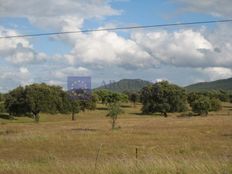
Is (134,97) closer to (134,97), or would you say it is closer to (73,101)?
(134,97)

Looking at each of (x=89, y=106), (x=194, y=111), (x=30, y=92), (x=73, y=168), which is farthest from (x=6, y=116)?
(x=73, y=168)

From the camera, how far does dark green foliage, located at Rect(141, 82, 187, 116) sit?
115 metres

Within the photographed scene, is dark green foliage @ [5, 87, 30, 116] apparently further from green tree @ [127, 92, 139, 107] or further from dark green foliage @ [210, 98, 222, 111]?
green tree @ [127, 92, 139, 107]

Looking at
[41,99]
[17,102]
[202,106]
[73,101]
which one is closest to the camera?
[41,99]

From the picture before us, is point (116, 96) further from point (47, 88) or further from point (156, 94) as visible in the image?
point (47, 88)

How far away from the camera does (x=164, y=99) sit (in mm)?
114938

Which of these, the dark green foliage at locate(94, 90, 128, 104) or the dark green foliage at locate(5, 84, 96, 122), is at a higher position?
the dark green foliage at locate(94, 90, 128, 104)

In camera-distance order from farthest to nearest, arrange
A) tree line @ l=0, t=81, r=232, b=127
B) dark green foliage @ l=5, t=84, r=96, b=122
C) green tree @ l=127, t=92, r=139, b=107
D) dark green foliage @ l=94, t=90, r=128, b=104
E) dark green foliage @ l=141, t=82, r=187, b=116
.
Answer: green tree @ l=127, t=92, r=139, b=107 → dark green foliage @ l=94, t=90, r=128, b=104 → dark green foliage @ l=141, t=82, r=187, b=116 → tree line @ l=0, t=81, r=232, b=127 → dark green foliage @ l=5, t=84, r=96, b=122

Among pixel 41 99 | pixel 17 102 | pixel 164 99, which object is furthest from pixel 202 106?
pixel 17 102

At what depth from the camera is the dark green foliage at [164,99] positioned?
114938 mm

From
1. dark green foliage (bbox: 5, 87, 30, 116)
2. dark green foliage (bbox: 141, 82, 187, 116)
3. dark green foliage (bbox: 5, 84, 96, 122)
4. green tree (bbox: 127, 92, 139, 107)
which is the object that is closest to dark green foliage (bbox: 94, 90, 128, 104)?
green tree (bbox: 127, 92, 139, 107)

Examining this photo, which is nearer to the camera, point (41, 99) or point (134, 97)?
point (41, 99)

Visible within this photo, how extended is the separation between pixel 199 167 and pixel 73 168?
9.50 feet

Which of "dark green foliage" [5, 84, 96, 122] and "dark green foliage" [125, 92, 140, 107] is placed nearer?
"dark green foliage" [5, 84, 96, 122]
